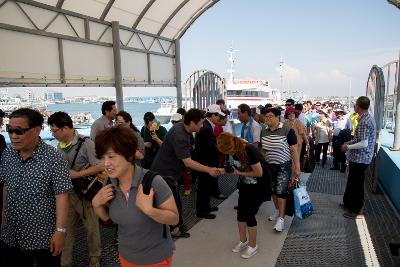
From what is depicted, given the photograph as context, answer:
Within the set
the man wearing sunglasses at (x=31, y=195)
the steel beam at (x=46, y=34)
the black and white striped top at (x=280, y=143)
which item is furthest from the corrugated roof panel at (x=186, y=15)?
the man wearing sunglasses at (x=31, y=195)

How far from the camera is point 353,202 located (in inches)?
216

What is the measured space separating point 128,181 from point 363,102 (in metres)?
4.44

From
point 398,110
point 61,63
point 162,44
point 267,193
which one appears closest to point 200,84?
point 162,44

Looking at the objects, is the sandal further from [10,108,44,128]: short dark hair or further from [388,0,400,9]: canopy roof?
[388,0,400,9]: canopy roof

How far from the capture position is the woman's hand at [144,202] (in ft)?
5.97

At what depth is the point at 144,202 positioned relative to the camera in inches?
71.8

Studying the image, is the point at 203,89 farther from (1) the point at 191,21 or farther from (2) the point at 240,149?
(2) the point at 240,149

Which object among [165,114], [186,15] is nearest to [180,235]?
[186,15]

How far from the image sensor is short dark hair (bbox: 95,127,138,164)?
6.20ft

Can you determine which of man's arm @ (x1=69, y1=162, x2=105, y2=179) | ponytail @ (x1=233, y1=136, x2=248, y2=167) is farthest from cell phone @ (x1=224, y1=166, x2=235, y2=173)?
man's arm @ (x1=69, y1=162, x2=105, y2=179)

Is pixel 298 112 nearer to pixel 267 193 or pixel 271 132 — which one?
pixel 271 132

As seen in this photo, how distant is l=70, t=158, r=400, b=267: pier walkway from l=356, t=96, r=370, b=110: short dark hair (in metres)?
1.98

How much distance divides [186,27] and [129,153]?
9.23 m

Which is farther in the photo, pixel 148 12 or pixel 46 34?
pixel 148 12
